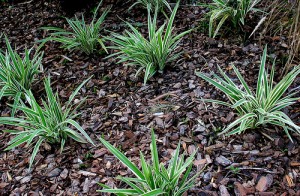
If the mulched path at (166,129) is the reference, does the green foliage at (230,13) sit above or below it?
above

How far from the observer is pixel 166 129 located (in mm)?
2166

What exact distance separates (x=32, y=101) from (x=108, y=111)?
1.77 ft

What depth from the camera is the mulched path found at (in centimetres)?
188

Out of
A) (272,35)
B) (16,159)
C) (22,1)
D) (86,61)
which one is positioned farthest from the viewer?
(22,1)

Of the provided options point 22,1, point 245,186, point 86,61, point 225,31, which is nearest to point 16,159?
point 86,61

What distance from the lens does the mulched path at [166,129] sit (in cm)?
188

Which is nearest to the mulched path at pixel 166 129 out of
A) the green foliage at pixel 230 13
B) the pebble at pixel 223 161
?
the pebble at pixel 223 161

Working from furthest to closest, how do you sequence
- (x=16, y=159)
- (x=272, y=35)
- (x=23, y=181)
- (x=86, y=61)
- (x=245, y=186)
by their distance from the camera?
1. (x=86, y=61)
2. (x=272, y=35)
3. (x=16, y=159)
4. (x=23, y=181)
5. (x=245, y=186)

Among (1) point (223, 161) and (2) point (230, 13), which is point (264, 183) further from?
(2) point (230, 13)

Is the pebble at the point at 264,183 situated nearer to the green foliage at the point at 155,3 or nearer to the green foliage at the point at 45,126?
the green foliage at the point at 45,126

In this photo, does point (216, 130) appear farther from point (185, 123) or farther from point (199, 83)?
point (199, 83)

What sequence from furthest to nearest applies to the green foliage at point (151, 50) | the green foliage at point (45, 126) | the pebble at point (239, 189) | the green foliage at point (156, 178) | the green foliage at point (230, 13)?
the green foliage at point (230, 13)
the green foliage at point (151, 50)
the green foliage at point (45, 126)
the pebble at point (239, 189)
the green foliage at point (156, 178)

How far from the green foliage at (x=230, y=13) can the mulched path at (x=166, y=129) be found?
0.11 metres

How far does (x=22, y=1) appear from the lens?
3889 mm
